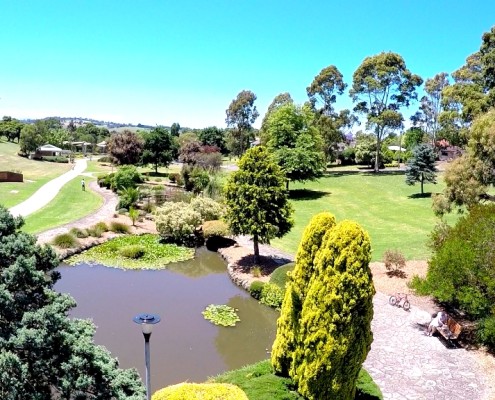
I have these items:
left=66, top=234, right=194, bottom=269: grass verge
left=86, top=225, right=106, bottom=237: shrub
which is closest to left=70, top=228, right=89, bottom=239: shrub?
left=86, top=225, right=106, bottom=237: shrub

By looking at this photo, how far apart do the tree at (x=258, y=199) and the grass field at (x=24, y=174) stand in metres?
21.5

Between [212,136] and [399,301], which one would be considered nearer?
[399,301]

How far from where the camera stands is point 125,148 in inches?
2071

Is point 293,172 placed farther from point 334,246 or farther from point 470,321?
point 334,246

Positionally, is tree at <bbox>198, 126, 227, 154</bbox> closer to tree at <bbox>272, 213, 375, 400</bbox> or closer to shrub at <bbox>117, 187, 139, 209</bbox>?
shrub at <bbox>117, 187, 139, 209</bbox>

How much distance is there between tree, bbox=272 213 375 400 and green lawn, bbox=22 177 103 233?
2176cm

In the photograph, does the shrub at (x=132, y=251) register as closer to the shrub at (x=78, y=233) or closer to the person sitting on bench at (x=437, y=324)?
the shrub at (x=78, y=233)

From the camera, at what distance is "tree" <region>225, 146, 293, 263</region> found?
19703 mm

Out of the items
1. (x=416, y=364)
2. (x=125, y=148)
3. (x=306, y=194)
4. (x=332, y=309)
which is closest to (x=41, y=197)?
(x=125, y=148)

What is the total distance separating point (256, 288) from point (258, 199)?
406 cm

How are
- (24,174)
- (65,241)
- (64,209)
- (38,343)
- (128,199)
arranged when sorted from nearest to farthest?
(38,343) → (65,241) → (64,209) → (128,199) → (24,174)

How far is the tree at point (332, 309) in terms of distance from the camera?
26.2 ft

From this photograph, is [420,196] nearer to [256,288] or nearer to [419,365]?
[256,288]

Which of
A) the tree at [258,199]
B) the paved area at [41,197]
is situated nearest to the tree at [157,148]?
the paved area at [41,197]
